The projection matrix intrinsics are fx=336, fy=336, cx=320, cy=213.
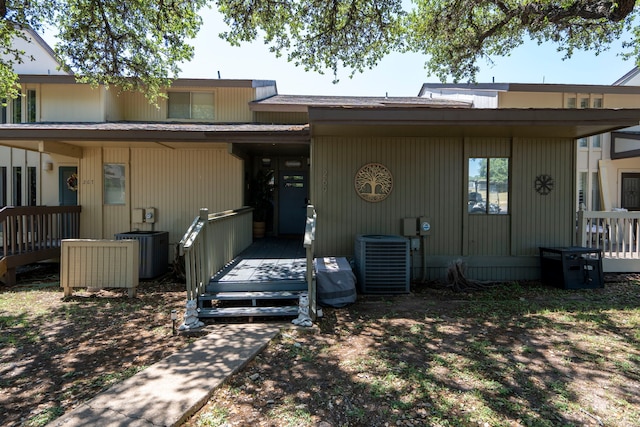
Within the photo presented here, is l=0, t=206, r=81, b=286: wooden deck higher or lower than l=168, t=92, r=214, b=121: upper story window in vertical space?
lower

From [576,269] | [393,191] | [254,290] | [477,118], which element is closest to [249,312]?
[254,290]

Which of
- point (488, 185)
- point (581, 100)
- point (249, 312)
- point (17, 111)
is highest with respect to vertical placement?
point (581, 100)

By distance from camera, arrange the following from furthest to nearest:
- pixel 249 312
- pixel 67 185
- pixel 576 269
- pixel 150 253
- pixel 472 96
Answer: pixel 472 96 → pixel 67 185 → pixel 150 253 → pixel 576 269 → pixel 249 312

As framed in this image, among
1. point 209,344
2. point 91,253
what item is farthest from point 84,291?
point 209,344

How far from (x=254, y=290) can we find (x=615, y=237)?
7.68 meters

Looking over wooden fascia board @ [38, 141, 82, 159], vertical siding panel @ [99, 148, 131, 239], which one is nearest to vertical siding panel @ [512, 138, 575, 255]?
vertical siding panel @ [99, 148, 131, 239]

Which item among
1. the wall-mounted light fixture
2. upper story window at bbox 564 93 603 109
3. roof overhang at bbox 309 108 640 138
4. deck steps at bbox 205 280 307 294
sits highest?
upper story window at bbox 564 93 603 109

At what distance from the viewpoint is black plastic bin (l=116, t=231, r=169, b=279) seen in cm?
723

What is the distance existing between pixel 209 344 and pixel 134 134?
5.42 meters

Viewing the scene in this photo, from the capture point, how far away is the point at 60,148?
7773 mm

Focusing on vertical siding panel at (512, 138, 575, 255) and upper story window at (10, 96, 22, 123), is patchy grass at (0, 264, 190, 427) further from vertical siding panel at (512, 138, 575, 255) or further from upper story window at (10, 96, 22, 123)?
vertical siding panel at (512, 138, 575, 255)

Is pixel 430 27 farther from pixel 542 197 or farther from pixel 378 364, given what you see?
pixel 378 364

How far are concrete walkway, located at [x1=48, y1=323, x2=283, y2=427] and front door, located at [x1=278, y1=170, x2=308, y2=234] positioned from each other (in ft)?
19.6

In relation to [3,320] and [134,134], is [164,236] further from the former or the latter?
[3,320]
